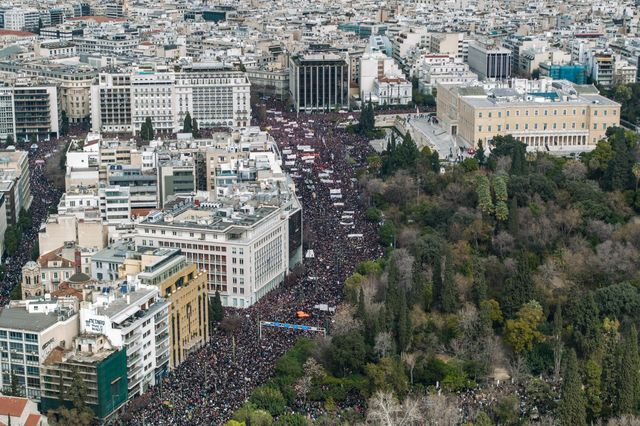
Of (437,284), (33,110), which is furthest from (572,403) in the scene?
(33,110)

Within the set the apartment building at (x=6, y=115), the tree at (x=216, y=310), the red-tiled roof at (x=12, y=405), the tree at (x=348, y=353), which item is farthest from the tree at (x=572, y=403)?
the apartment building at (x=6, y=115)

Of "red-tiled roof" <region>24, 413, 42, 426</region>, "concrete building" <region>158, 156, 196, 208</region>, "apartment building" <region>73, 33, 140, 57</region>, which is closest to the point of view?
"red-tiled roof" <region>24, 413, 42, 426</region>

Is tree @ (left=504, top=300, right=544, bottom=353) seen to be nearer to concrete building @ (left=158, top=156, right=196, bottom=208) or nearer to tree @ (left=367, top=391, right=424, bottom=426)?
tree @ (left=367, top=391, right=424, bottom=426)

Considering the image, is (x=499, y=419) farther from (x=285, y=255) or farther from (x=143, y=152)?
(x=143, y=152)

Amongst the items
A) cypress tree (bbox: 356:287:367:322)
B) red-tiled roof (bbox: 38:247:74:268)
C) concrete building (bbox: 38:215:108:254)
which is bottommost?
cypress tree (bbox: 356:287:367:322)

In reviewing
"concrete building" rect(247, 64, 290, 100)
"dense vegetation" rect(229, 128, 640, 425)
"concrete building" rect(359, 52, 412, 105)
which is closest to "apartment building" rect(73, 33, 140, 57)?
"concrete building" rect(247, 64, 290, 100)

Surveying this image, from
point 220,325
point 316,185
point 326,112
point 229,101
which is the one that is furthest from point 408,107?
point 220,325

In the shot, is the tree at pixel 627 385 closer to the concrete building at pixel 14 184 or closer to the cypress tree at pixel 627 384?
the cypress tree at pixel 627 384

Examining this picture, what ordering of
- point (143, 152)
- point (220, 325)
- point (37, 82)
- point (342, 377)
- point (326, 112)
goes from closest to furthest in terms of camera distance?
point (342, 377) → point (220, 325) → point (143, 152) → point (37, 82) → point (326, 112)
